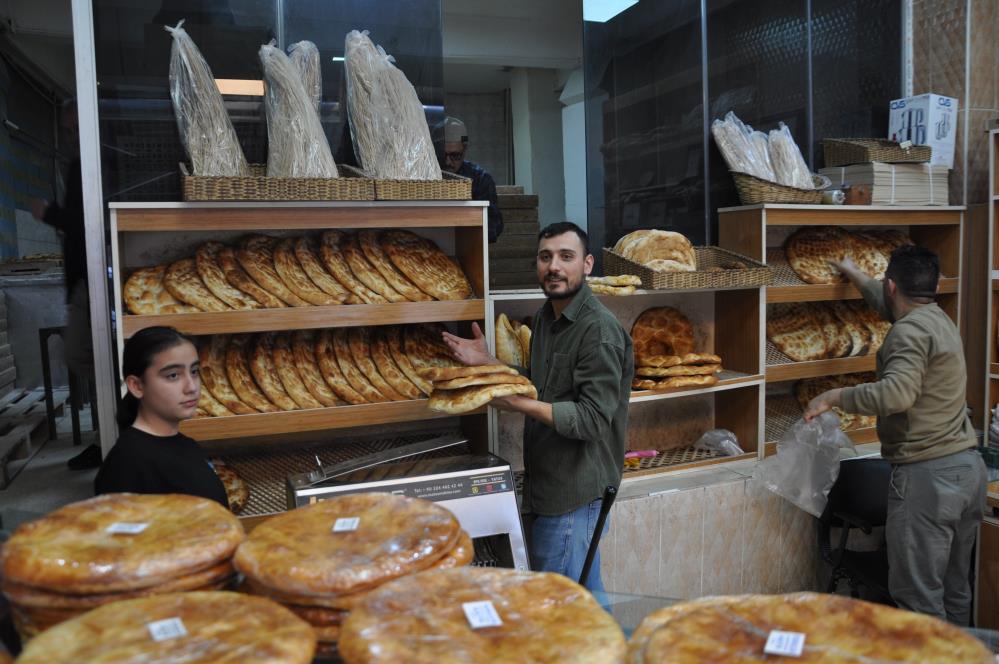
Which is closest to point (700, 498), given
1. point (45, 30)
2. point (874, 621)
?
point (874, 621)

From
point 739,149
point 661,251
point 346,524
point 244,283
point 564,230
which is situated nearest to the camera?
point 346,524

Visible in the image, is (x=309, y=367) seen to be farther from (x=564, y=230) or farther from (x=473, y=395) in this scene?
(x=564, y=230)

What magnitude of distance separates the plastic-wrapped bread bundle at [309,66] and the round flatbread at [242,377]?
3.22ft

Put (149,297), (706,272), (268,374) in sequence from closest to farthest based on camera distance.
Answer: (149,297), (268,374), (706,272)

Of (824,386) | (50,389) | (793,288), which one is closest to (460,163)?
(793,288)

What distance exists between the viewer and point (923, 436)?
120 inches

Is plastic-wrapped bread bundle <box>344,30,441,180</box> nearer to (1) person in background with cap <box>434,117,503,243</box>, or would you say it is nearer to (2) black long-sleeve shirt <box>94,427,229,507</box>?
(1) person in background with cap <box>434,117,503,243</box>

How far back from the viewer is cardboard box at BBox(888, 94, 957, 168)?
431cm

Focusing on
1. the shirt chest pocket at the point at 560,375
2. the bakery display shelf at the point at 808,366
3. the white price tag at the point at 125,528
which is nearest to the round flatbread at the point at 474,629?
the white price tag at the point at 125,528

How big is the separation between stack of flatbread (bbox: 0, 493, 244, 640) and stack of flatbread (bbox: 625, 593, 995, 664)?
599 millimetres

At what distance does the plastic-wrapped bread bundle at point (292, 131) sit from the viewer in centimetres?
284

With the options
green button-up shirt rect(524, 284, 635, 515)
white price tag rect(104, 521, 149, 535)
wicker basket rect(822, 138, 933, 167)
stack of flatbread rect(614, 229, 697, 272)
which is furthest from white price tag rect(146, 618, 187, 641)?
wicker basket rect(822, 138, 933, 167)

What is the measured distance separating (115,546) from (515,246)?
13.8ft

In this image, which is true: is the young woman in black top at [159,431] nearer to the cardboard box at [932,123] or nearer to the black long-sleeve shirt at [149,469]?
the black long-sleeve shirt at [149,469]
